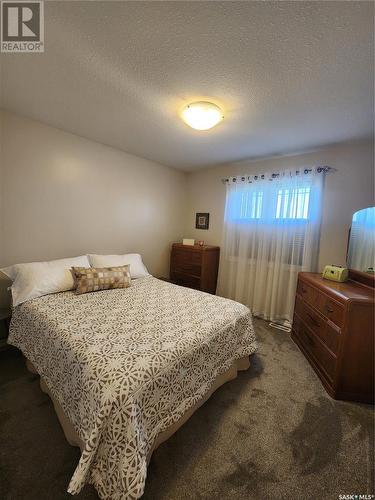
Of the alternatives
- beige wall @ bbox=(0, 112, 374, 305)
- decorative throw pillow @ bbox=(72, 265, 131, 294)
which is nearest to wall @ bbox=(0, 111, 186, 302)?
beige wall @ bbox=(0, 112, 374, 305)

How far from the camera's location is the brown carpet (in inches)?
41.6

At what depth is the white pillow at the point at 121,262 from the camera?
253 cm

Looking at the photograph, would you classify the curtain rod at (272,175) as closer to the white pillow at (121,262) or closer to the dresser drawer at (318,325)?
the dresser drawer at (318,325)

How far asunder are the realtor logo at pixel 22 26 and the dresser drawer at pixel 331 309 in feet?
8.97

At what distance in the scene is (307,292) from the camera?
2.32m

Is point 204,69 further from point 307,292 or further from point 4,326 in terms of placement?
point 4,326

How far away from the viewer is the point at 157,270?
12.2 feet

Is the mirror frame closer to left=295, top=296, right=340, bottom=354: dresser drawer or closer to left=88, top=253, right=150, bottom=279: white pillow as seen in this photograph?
left=295, top=296, right=340, bottom=354: dresser drawer

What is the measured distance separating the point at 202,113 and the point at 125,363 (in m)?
1.91

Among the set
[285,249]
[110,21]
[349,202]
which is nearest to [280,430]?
[285,249]

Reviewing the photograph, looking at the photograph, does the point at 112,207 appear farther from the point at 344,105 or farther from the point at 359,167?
the point at 359,167

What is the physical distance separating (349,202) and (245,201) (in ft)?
4.22

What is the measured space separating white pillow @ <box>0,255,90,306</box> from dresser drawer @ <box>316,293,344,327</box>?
246 centimetres

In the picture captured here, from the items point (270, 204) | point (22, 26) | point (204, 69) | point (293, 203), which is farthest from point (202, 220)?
point (22, 26)
